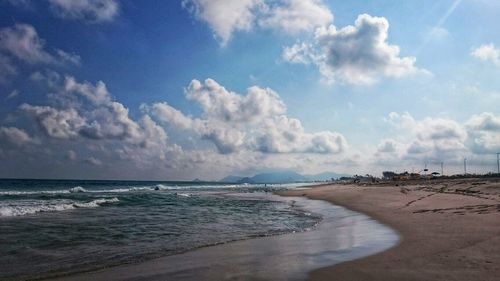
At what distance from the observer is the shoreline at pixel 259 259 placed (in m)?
8.94

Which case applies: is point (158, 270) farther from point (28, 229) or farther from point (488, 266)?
point (28, 229)

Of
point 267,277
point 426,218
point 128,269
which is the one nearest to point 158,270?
point 128,269

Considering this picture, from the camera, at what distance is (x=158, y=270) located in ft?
31.8

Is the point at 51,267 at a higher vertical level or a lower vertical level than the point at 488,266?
lower

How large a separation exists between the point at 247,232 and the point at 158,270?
8.12m

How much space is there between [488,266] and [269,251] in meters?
5.96

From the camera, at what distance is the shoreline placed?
8.94 metres

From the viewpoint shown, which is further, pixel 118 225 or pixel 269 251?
pixel 118 225

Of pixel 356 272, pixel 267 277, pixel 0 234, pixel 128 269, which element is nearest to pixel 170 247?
pixel 128 269

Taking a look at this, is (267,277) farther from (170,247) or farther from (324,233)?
(324,233)

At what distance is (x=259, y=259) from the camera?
419 inches

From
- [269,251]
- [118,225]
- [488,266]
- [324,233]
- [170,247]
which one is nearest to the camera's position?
[488,266]

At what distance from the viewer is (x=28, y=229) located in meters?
18.4

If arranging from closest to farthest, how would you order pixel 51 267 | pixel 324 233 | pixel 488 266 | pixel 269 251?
pixel 488 266 < pixel 51 267 < pixel 269 251 < pixel 324 233
